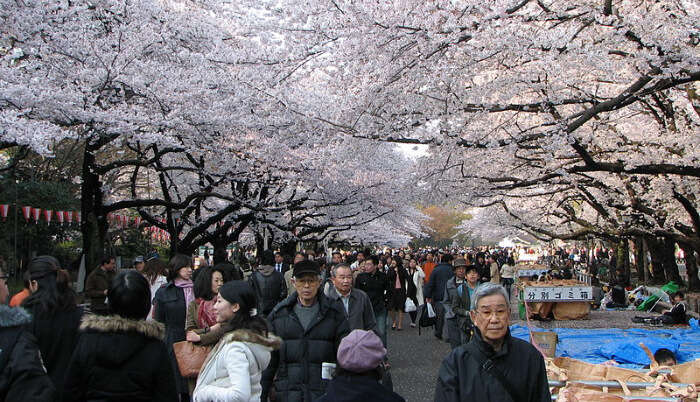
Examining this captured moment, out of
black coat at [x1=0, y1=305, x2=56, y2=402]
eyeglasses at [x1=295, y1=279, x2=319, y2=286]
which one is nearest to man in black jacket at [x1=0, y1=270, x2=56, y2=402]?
black coat at [x1=0, y1=305, x2=56, y2=402]

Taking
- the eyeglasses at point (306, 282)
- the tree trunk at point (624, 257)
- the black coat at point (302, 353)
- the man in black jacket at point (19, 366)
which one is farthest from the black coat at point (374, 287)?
the tree trunk at point (624, 257)

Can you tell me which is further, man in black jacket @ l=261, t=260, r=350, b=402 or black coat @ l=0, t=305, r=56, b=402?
man in black jacket @ l=261, t=260, r=350, b=402

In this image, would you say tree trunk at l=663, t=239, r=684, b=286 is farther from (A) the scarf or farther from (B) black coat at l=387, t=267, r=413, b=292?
(A) the scarf

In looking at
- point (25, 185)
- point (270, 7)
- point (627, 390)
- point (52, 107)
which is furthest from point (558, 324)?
point (25, 185)

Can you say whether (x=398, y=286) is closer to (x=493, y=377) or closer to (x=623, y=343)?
(x=623, y=343)

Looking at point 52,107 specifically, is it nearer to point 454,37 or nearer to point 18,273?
point 454,37

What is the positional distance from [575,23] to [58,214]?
14.5 meters

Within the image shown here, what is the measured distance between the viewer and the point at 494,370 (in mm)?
3066

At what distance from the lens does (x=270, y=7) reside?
13.0 meters

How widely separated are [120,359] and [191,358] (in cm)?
153

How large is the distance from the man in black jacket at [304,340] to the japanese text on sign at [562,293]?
1125 cm

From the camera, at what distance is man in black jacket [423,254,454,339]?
11.7 meters

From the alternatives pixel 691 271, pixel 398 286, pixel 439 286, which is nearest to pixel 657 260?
pixel 691 271

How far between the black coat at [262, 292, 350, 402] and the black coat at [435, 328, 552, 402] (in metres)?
1.47
